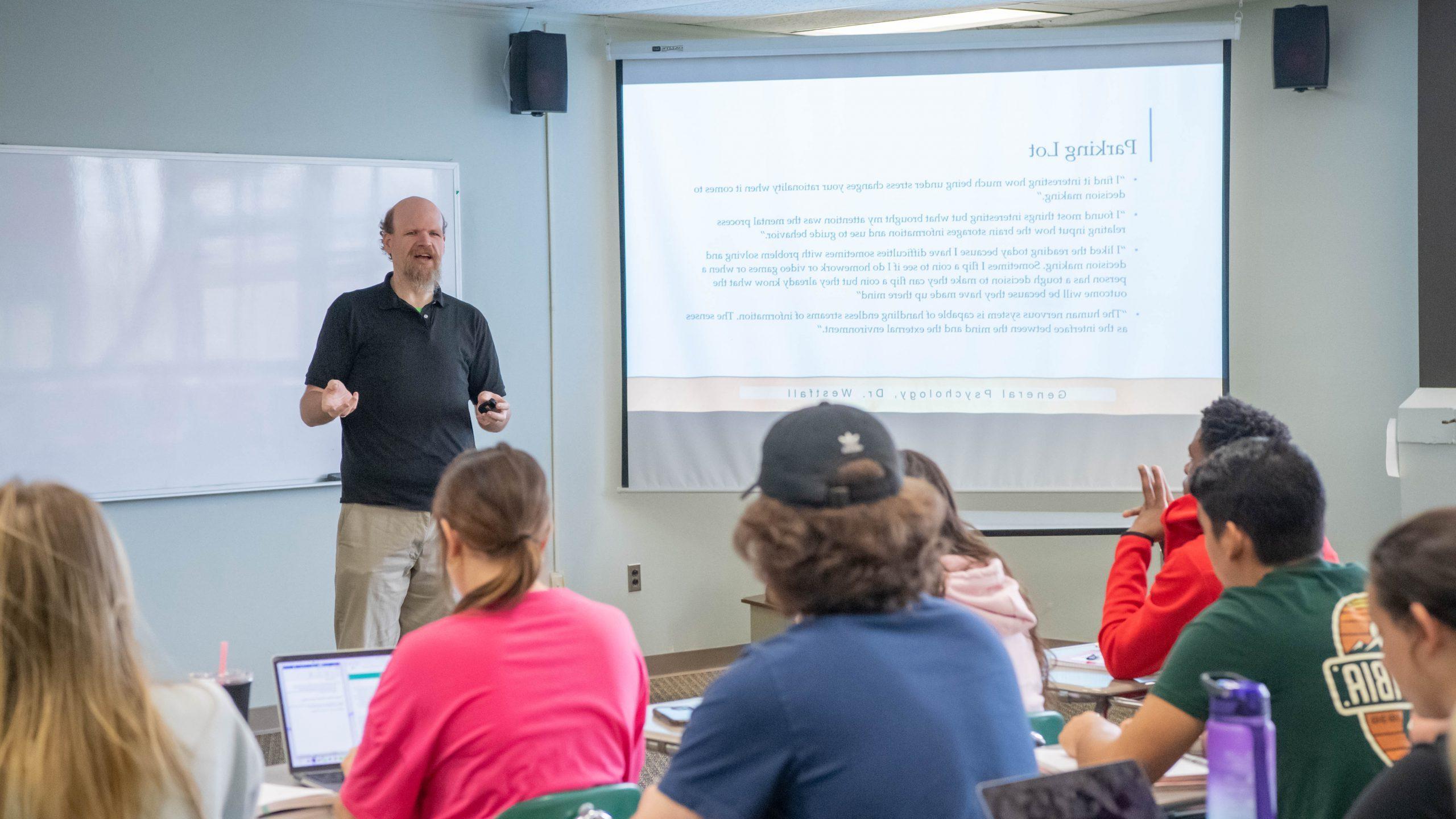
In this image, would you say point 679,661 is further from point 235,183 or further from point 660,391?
point 235,183

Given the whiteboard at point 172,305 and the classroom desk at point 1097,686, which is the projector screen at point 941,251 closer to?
the whiteboard at point 172,305

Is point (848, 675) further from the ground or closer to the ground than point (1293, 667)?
further from the ground

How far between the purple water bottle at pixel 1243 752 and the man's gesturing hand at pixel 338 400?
2493 mm

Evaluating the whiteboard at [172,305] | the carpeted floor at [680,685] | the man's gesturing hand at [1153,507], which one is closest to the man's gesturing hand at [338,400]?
the whiteboard at [172,305]

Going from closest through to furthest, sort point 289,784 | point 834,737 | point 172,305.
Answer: point 834,737 → point 289,784 → point 172,305

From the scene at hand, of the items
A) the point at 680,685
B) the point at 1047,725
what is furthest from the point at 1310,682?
the point at 680,685

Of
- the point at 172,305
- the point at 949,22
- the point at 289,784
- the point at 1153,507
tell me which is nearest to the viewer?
the point at 289,784

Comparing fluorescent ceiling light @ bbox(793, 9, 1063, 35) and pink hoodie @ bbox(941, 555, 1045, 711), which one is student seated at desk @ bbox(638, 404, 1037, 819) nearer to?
pink hoodie @ bbox(941, 555, 1045, 711)

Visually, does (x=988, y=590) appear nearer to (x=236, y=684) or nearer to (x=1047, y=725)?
(x=1047, y=725)

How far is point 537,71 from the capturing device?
15.2 ft

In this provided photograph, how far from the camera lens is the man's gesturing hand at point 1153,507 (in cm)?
260

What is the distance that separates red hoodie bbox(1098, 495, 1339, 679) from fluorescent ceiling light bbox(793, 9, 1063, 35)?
298cm

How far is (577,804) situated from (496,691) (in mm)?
189

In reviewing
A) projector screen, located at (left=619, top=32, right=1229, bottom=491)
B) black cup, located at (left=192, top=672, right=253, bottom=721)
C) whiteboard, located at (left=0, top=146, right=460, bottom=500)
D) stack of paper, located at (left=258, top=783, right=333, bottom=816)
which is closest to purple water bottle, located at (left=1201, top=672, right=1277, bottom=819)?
stack of paper, located at (left=258, top=783, right=333, bottom=816)
